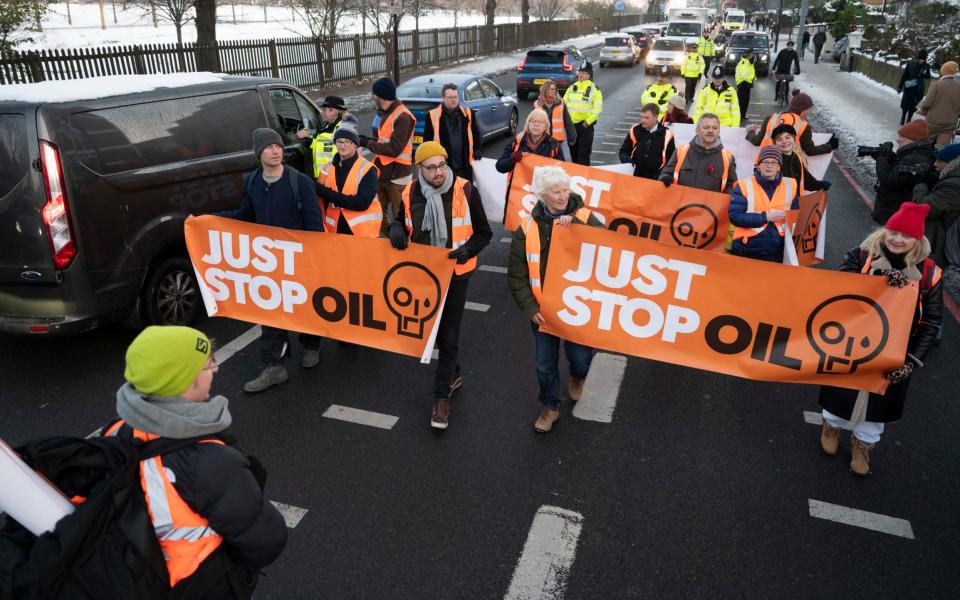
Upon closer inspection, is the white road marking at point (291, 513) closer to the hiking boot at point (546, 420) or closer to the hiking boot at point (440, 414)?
the hiking boot at point (440, 414)

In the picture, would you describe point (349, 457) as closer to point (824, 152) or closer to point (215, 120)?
point (215, 120)

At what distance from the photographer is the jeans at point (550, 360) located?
4660 mm

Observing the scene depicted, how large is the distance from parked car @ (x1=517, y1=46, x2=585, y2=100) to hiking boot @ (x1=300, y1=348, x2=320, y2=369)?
18.2 meters

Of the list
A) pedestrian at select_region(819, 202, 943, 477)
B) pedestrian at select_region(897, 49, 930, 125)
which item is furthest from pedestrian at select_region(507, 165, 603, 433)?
pedestrian at select_region(897, 49, 930, 125)

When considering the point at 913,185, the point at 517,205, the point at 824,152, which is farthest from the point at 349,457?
the point at 824,152

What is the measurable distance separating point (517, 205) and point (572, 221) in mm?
3346

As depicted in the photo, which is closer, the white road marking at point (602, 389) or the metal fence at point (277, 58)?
the white road marking at point (602, 389)

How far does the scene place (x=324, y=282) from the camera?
16.5 ft

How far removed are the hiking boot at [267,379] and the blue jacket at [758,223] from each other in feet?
12.5

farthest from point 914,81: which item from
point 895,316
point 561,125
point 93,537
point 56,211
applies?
point 93,537

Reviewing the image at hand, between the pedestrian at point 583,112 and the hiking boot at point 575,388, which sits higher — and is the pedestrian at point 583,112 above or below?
above

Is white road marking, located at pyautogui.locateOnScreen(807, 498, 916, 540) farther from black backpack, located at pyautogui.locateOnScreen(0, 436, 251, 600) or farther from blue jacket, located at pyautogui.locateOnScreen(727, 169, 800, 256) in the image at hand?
black backpack, located at pyautogui.locateOnScreen(0, 436, 251, 600)

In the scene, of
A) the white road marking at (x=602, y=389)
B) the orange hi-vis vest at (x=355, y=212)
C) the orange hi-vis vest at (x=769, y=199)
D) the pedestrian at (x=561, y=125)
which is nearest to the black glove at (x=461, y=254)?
the orange hi-vis vest at (x=355, y=212)

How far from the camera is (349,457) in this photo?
4.49 m
